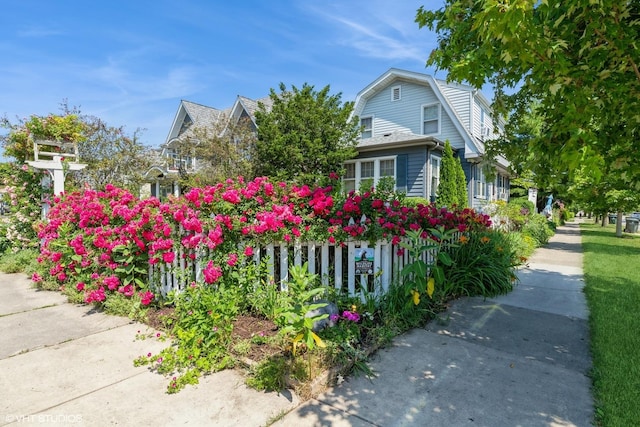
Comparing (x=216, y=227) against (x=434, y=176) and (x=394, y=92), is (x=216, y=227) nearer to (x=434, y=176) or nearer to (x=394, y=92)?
(x=434, y=176)

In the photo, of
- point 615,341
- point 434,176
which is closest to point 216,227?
point 615,341

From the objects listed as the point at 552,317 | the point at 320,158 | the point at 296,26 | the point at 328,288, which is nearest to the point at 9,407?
the point at 328,288

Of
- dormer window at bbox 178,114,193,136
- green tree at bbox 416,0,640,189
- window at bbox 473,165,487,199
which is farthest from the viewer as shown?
dormer window at bbox 178,114,193,136

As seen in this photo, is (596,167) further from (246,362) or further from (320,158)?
(320,158)

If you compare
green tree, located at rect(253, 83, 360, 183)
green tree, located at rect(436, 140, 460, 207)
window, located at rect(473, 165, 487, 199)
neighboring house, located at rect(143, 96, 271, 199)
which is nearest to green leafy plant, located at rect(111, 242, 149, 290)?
neighboring house, located at rect(143, 96, 271, 199)

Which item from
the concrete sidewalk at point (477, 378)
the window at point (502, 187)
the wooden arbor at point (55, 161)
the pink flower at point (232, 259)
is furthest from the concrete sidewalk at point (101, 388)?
the window at point (502, 187)

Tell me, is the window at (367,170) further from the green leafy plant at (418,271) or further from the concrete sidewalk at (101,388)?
the concrete sidewalk at (101,388)

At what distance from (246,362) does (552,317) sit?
147 inches

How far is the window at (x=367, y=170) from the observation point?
14242 mm

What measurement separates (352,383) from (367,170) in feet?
41.8

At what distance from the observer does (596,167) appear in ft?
5.95

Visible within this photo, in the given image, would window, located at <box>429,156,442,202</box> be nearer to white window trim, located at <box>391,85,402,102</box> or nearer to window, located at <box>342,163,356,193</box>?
window, located at <box>342,163,356,193</box>

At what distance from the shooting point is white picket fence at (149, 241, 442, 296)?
12.7 feet

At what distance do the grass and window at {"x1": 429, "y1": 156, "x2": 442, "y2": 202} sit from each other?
23.5 feet
